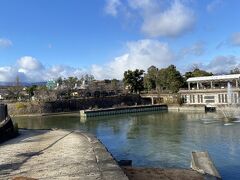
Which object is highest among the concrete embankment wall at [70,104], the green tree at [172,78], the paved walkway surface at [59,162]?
the green tree at [172,78]

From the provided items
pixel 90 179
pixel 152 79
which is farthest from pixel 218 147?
pixel 152 79

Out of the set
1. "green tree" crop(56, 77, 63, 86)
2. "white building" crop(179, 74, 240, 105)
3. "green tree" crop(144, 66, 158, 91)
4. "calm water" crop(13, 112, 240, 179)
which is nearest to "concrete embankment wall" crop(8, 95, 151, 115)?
"green tree" crop(144, 66, 158, 91)

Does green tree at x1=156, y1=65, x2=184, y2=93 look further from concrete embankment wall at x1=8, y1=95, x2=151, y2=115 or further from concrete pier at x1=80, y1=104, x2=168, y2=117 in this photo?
concrete pier at x1=80, y1=104, x2=168, y2=117

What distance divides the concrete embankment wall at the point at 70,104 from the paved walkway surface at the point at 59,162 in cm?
5376

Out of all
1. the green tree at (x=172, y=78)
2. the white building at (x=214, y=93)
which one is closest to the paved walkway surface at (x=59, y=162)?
the white building at (x=214, y=93)

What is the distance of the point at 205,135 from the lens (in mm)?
31078

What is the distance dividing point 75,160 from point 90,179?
10.1ft

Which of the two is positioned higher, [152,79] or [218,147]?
[152,79]

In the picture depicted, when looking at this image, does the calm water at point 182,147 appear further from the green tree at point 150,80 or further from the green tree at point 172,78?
the green tree at point 150,80

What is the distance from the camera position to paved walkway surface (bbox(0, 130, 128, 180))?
11164 millimetres

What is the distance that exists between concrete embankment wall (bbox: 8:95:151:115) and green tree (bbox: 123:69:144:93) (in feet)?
9.90

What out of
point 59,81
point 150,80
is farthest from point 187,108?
point 59,81

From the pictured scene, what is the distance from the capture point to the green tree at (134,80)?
83.9 metres

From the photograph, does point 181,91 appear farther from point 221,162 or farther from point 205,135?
point 221,162
